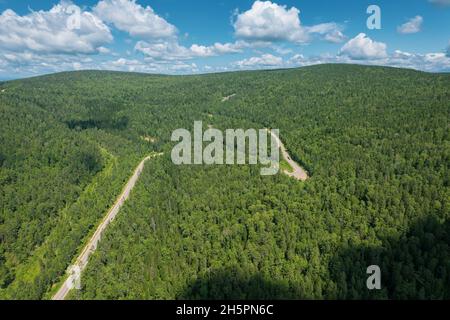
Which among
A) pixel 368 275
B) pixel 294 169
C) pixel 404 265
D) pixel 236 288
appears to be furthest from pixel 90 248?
pixel 294 169

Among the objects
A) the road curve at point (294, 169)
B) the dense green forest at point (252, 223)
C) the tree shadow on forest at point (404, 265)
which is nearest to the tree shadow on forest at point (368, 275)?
the tree shadow on forest at point (404, 265)

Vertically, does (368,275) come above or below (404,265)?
below

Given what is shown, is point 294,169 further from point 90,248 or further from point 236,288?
point 90,248

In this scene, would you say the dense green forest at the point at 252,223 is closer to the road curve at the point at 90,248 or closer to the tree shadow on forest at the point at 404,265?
the tree shadow on forest at the point at 404,265

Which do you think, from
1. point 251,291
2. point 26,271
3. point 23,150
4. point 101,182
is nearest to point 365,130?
point 251,291

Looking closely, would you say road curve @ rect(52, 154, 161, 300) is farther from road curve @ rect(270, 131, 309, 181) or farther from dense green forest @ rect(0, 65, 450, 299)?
road curve @ rect(270, 131, 309, 181)
